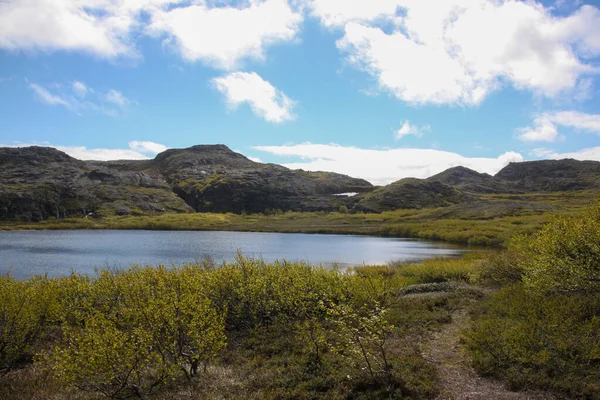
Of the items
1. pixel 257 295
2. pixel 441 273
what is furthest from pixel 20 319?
pixel 441 273

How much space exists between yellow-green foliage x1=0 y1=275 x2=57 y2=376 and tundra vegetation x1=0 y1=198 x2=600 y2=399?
0.21 feet

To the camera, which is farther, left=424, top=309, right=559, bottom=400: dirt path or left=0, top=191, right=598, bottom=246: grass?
left=0, top=191, right=598, bottom=246: grass

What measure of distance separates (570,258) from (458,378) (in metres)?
8.64

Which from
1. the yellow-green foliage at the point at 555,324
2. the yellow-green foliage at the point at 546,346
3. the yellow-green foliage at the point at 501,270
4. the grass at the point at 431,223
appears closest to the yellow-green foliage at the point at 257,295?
the yellow-green foliage at the point at 546,346

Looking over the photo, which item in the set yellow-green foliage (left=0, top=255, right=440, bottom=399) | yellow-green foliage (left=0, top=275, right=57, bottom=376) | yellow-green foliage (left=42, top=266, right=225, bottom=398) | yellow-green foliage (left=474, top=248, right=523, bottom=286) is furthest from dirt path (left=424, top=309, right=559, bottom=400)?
yellow-green foliage (left=0, top=275, right=57, bottom=376)

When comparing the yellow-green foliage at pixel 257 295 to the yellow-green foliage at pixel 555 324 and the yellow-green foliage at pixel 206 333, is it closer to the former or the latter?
the yellow-green foliage at pixel 206 333

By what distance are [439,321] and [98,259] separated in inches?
2364

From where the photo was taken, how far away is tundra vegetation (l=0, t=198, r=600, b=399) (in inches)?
538

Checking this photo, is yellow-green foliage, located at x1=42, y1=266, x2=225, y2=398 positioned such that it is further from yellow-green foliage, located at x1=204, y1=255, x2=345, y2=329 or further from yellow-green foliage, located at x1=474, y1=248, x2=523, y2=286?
yellow-green foliage, located at x1=474, y1=248, x2=523, y2=286

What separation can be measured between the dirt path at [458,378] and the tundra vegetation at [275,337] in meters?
0.44

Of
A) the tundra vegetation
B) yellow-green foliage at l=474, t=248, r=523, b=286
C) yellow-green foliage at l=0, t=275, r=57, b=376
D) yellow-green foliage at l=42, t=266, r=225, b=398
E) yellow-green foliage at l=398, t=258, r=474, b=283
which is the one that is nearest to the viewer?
yellow-green foliage at l=42, t=266, r=225, b=398

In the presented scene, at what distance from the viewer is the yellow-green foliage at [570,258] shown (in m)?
17.3

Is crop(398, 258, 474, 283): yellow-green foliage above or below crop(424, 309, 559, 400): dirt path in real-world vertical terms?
below

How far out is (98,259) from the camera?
64750mm
